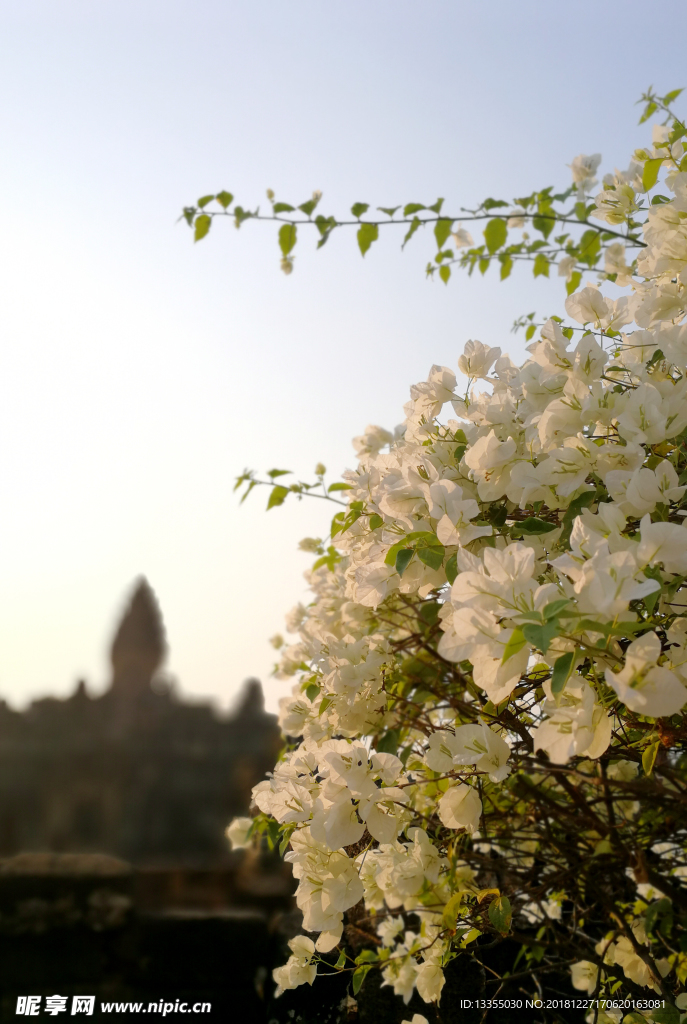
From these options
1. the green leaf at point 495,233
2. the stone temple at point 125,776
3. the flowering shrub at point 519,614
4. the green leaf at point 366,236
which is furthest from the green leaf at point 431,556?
the stone temple at point 125,776

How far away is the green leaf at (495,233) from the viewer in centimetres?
165

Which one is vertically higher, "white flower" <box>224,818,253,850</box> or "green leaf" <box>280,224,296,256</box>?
"green leaf" <box>280,224,296,256</box>

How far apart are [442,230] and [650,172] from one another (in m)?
0.56

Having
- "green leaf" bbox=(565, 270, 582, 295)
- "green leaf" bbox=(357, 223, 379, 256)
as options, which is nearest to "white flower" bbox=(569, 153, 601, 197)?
"green leaf" bbox=(565, 270, 582, 295)

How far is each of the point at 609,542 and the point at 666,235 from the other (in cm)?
46

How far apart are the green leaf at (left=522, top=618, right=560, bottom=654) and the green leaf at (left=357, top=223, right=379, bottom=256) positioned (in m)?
1.22

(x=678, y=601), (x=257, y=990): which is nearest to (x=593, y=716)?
(x=678, y=601)

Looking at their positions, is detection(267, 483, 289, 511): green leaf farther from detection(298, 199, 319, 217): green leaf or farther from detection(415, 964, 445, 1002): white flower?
detection(415, 964, 445, 1002): white flower

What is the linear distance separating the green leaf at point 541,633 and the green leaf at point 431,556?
0.94 ft

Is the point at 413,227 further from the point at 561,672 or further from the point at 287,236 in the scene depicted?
the point at 561,672

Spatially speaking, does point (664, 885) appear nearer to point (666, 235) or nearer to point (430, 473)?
point (430, 473)

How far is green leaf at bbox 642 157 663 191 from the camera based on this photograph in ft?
3.63

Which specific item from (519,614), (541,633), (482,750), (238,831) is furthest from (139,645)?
(541,633)

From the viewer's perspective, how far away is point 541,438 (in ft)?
2.85
